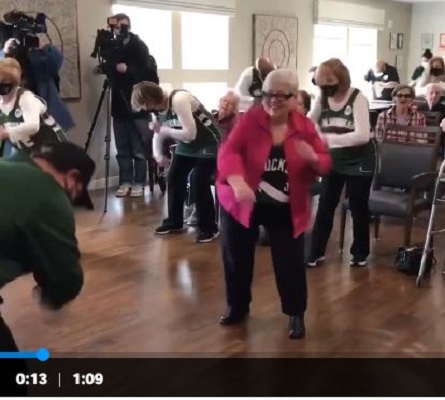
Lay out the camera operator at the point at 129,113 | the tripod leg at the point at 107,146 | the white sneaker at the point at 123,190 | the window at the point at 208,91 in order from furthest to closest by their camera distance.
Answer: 1. the window at the point at 208,91
2. the white sneaker at the point at 123,190
3. the camera operator at the point at 129,113
4. the tripod leg at the point at 107,146

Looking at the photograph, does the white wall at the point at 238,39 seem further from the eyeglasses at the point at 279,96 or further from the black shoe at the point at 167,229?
the eyeglasses at the point at 279,96

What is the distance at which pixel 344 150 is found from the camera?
12.1 feet

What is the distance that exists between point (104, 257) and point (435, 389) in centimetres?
231

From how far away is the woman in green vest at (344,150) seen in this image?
3.57 metres

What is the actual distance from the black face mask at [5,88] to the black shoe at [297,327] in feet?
6.69

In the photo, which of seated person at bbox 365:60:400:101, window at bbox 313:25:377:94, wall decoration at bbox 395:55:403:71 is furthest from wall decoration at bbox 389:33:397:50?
seated person at bbox 365:60:400:101

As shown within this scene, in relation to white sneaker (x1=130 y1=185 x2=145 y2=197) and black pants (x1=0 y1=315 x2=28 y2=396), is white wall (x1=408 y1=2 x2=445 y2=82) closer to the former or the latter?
white sneaker (x1=130 y1=185 x2=145 y2=197)

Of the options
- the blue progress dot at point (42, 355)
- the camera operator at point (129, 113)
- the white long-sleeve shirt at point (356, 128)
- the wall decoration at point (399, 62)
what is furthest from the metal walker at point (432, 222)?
the wall decoration at point (399, 62)

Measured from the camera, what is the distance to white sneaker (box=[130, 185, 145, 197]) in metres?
5.96

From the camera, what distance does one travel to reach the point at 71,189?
164 cm

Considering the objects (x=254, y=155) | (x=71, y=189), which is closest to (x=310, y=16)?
(x=254, y=155)

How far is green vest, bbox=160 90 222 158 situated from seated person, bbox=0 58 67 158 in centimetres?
87

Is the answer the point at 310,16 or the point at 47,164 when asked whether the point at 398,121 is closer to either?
the point at 47,164
